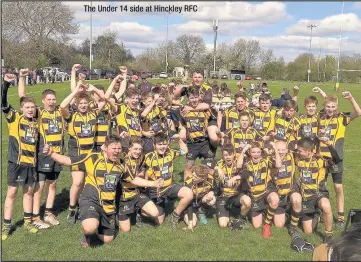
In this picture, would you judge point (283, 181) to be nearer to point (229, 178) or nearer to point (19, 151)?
point (229, 178)

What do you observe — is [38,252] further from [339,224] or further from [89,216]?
[339,224]

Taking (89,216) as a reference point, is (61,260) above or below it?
below

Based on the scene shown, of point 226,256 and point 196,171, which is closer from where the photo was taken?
point 226,256

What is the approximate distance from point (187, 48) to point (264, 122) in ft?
132

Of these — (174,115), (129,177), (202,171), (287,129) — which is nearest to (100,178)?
(129,177)

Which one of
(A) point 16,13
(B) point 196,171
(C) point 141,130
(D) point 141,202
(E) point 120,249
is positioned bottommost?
(E) point 120,249

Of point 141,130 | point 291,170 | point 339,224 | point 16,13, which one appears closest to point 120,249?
point 141,130

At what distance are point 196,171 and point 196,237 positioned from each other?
987mm

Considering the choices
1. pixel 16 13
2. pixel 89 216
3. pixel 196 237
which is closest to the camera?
pixel 89 216

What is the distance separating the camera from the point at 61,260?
459cm

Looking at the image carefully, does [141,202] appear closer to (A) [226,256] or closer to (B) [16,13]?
(A) [226,256]

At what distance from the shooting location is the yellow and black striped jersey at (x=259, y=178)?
5.81m

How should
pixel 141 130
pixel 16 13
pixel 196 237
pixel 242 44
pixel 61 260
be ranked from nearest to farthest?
pixel 61 260, pixel 196 237, pixel 141 130, pixel 16 13, pixel 242 44

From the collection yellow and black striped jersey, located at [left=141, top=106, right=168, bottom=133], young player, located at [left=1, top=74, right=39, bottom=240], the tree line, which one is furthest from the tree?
young player, located at [left=1, top=74, right=39, bottom=240]
